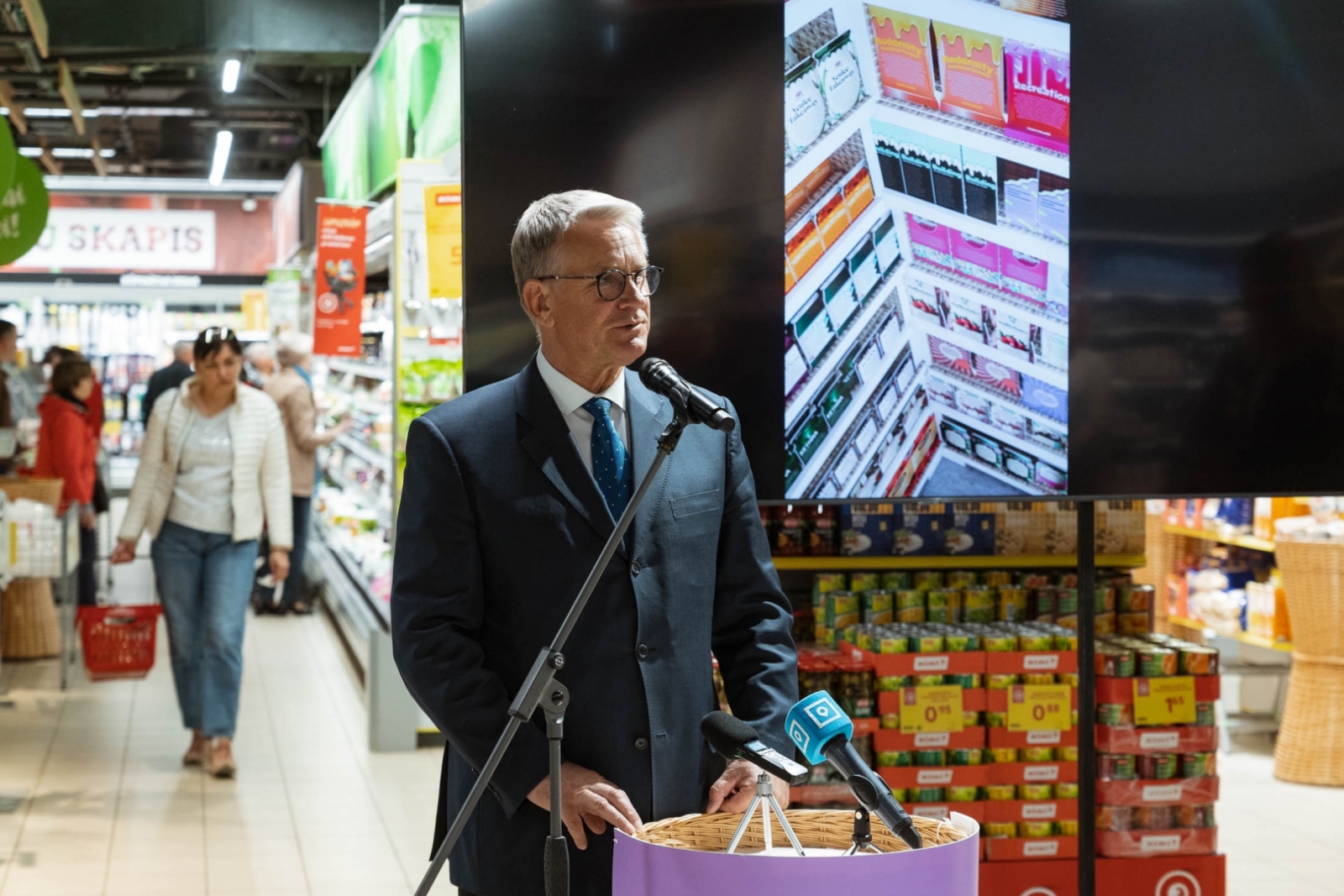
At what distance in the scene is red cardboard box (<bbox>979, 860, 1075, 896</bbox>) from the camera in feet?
13.6

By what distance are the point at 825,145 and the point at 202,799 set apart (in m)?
4.04

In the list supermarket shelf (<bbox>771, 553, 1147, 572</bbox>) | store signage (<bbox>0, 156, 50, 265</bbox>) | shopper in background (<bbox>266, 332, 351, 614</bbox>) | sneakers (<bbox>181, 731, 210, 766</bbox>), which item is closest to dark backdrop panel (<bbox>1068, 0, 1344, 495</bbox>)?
supermarket shelf (<bbox>771, 553, 1147, 572</bbox>)

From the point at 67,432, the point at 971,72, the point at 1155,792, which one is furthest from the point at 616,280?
the point at 67,432

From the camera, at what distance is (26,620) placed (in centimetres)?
901

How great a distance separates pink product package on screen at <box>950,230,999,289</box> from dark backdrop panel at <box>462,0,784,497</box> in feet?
1.47

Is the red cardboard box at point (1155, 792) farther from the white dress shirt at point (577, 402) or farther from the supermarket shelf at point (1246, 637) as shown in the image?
the supermarket shelf at point (1246, 637)

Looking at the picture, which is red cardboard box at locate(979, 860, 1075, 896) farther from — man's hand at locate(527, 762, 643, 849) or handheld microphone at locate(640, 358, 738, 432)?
handheld microphone at locate(640, 358, 738, 432)

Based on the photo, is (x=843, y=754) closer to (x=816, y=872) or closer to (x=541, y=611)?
(x=816, y=872)

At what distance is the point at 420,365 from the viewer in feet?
21.8

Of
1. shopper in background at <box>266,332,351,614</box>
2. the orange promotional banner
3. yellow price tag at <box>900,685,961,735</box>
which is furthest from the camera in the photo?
shopper in background at <box>266,332,351,614</box>

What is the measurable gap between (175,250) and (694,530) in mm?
20478

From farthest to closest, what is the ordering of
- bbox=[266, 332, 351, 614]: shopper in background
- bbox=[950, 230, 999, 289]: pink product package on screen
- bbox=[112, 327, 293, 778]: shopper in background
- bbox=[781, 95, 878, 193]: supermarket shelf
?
bbox=[266, 332, 351, 614]: shopper in background → bbox=[112, 327, 293, 778]: shopper in background → bbox=[950, 230, 999, 289]: pink product package on screen → bbox=[781, 95, 878, 193]: supermarket shelf

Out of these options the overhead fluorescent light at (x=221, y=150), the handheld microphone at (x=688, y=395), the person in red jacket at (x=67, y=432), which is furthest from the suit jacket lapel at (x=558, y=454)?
the overhead fluorescent light at (x=221, y=150)

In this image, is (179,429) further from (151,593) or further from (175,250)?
(175,250)
